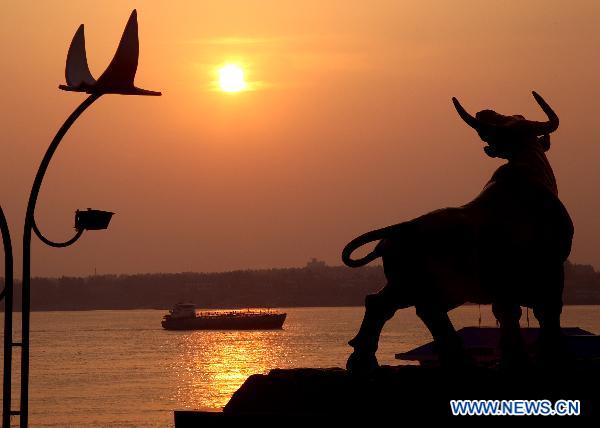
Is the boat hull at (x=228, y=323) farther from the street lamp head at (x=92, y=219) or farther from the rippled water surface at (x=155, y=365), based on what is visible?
the street lamp head at (x=92, y=219)

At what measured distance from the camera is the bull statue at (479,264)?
14.6m

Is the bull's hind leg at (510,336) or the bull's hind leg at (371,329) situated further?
the bull's hind leg at (371,329)

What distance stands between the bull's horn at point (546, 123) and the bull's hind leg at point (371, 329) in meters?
2.52

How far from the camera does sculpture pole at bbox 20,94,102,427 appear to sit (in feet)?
48.4

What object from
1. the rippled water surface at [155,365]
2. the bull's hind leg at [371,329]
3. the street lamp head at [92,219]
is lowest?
the bull's hind leg at [371,329]

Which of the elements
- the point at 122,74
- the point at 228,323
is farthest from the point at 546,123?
the point at 228,323

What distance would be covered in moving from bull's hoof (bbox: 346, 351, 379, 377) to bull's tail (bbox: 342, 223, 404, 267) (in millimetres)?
954

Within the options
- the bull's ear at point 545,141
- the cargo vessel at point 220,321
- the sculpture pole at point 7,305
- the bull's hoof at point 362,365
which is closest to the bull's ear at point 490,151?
the bull's ear at point 545,141

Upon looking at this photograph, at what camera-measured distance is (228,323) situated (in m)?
176

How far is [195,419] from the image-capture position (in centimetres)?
1501

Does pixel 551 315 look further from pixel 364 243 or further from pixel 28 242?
pixel 28 242

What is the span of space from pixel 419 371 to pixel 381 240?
1398 mm

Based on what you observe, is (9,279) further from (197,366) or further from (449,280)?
(197,366)

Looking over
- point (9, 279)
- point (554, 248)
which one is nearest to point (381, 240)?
point (554, 248)
